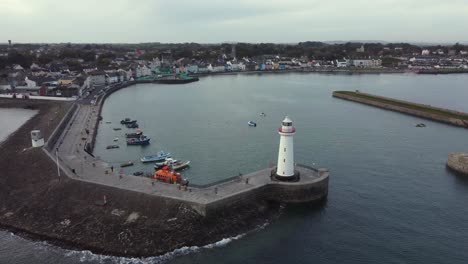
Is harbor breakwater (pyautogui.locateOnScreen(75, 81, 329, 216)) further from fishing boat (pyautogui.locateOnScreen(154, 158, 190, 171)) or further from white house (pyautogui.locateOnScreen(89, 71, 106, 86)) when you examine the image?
white house (pyautogui.locateOnScreen(89, 71, 106, 86))

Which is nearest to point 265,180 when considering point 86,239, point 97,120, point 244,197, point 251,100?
point 244,197

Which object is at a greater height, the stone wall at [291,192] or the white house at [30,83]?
the white house at [30,83]

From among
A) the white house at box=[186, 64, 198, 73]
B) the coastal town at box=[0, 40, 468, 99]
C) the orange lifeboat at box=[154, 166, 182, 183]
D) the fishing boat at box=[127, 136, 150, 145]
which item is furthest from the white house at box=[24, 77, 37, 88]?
the orange lifeboat at box=[154, 166, 182, 183]

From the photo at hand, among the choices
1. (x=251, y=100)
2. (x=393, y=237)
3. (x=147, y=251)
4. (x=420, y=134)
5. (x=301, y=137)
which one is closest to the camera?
(x=147, y=251)

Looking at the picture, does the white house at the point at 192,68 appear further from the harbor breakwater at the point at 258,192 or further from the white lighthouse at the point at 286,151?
the white lighthouse at the point at 286,151

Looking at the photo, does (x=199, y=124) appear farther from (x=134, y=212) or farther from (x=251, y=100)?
(x=134, y=212)

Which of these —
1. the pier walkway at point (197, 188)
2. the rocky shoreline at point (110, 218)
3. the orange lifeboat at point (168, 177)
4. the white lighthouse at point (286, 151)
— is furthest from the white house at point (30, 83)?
the white lighthouse at point (286, 151)
